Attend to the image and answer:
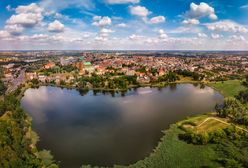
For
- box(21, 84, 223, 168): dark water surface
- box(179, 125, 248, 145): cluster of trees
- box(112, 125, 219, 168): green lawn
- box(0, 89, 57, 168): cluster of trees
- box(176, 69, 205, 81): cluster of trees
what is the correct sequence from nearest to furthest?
box(0, 89, 57, 168): cluster of trees → box(112, 125, 219, 168): green lawn → box(21, 84, 223, 168): dark water surface → box(179, 125, 248, 145): cluster of trees → box(176, 69, 205, 81): cluster of trees

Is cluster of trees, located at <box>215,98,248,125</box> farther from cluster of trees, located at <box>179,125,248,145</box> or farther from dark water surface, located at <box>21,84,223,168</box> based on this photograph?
dark water surface, located at <box>21,84,223,168</box>

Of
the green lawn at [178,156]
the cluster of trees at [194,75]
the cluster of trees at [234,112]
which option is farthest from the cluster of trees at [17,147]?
the cluster of trees at [194,75]

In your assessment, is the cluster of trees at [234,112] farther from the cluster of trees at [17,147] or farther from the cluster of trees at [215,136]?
the cluster of trees at [17,147]

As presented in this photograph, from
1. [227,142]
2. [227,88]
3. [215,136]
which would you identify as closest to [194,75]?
[227,88]

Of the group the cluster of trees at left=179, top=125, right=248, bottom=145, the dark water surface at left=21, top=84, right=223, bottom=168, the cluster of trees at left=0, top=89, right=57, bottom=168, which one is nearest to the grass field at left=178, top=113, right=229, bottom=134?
the cluster of trees at left=179, top=125, right=248, bottom=145

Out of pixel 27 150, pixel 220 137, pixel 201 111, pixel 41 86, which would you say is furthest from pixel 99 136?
pixel 41 86
